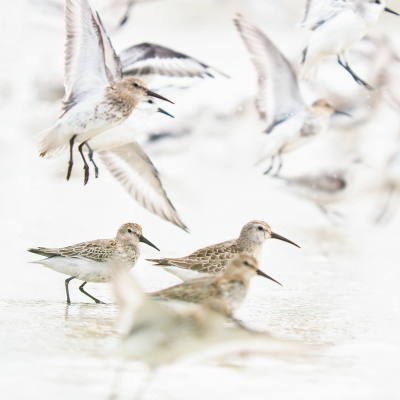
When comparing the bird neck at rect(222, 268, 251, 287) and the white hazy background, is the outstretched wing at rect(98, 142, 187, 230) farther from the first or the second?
the bird neck at rect(222, 268, 251, 287)

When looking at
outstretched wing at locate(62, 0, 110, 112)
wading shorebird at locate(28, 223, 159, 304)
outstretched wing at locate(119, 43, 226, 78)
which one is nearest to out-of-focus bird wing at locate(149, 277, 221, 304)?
wading shorebird at locate(28, 223, 159, 304)

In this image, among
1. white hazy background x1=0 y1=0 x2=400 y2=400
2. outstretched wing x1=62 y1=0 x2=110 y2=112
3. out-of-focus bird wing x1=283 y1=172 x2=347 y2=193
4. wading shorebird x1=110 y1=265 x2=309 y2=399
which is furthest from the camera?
out-of-focus bird wing x1=283 y1=172 x2=347 y2=193

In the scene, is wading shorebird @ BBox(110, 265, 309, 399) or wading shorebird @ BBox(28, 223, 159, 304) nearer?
wading shorebird @ BBox(110, 265, 309, 399)

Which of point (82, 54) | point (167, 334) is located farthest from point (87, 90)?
point (167, 334)

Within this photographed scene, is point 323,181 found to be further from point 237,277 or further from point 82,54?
point 237,277

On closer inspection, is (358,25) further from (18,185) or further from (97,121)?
(18,185)

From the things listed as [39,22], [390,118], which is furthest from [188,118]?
[390,118]
